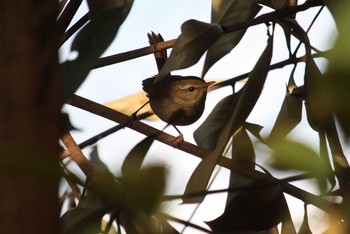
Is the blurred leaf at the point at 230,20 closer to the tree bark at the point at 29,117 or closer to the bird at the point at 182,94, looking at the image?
the tree bark at the point at 29,117

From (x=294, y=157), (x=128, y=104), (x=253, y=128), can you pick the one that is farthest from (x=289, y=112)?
(x=294, y=157)

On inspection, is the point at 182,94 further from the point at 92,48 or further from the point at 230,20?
the point at 92,48

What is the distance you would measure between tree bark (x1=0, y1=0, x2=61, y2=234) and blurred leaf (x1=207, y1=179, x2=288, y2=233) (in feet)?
1.42

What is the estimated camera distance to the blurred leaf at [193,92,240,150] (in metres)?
1.08

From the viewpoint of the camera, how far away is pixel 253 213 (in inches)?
31.0

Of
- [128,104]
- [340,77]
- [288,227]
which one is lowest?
[288,227]

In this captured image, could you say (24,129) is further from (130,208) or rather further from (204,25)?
Answer: (204,25)

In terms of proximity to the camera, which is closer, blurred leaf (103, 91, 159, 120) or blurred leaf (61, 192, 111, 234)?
blurred leaf (61, 192, 111, 234)

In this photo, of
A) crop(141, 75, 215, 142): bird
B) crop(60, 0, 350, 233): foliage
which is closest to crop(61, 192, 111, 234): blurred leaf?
crop(60, 0, 350, 233): foliage

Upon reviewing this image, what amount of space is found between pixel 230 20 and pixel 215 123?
18 cm

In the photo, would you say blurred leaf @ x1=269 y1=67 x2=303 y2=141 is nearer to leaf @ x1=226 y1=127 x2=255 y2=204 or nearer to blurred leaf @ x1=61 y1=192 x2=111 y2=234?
leaf @ x1=226 y1=127 x2=255 y2=204

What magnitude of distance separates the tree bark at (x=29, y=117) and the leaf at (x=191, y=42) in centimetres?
48

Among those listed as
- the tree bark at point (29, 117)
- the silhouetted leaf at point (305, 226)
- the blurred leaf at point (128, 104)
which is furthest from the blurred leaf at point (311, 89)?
the blurred leaf at point (128, 104)

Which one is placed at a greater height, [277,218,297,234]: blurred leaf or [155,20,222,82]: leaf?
[155,20,222,82]: leaf
